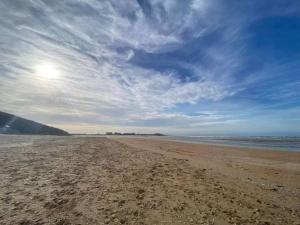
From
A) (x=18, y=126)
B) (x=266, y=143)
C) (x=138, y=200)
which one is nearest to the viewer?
(x=138, y=200)

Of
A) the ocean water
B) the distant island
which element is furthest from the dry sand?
the distant island

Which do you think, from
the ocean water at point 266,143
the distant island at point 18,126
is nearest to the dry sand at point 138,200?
the ocean water at point 266,143

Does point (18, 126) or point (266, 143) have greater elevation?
point (18, 126)

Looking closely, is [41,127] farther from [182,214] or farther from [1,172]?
[182,214]

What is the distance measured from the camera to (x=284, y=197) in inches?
260

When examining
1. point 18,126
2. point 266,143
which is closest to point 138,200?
point 266,143

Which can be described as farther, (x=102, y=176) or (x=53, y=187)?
(x=102, y=176)

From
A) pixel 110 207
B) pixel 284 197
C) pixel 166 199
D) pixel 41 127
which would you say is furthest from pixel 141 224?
pixel 41 127

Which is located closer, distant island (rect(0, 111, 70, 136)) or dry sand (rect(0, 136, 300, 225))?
dry sand (rect(0, 136, 300, 225))

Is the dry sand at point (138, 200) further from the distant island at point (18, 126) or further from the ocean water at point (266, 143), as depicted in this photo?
the distant island at point (18, 126)

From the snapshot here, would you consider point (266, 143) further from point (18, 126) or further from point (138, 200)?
point (18, 126)

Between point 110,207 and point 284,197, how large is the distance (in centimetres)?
642

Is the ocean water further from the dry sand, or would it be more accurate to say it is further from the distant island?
the distant island

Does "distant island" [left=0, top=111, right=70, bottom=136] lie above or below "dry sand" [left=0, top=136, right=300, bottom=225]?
above
